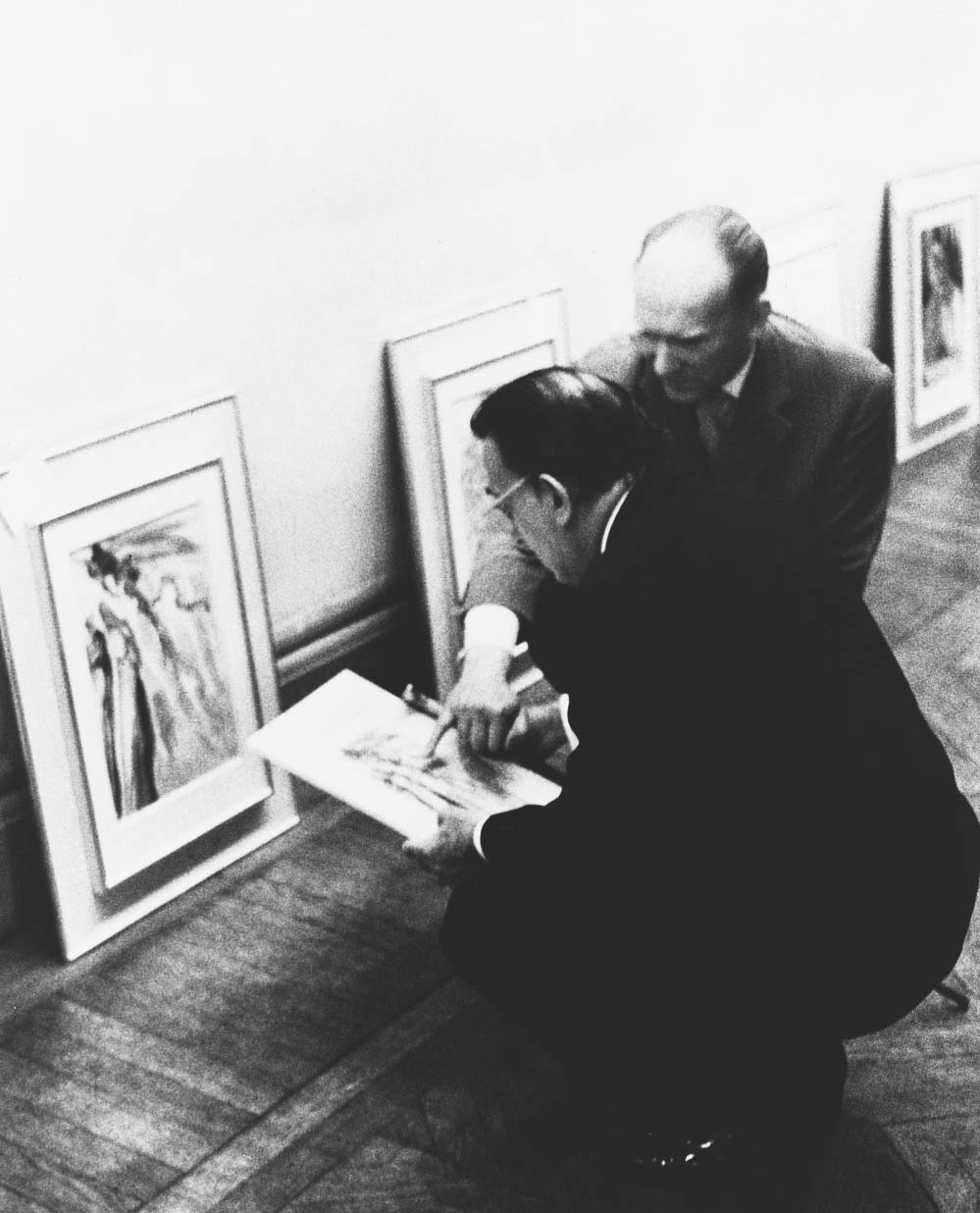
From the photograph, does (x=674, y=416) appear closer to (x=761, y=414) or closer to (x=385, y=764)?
(x=761, y=414)

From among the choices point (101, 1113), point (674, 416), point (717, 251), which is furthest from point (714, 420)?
point (101, 1113)

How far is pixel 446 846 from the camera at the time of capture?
2332 millimetres

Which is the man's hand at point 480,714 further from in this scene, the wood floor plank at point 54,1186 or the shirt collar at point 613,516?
the wood floor plank at point 54,1186

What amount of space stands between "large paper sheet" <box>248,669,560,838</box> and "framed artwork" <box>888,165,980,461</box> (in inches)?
119

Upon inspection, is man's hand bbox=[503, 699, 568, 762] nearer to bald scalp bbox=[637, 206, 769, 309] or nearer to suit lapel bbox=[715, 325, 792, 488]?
suit lapel bbox=[715, 325, 792, 488]

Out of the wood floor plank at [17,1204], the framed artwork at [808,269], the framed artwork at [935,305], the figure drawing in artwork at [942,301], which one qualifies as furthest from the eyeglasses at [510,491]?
the figure drawing in artwork at [942,301]

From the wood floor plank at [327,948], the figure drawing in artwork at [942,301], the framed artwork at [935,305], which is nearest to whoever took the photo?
the wood floor plank at [327,948]

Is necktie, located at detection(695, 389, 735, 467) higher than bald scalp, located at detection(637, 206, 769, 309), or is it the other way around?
bald scalp, located at detection(637, 206, 769, 309)

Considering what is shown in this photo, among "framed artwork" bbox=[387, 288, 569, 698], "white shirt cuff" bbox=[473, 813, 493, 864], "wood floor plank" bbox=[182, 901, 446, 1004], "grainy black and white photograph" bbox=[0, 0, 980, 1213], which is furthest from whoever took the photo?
"framed artwork" bbox=[387, 288, 569, 698]

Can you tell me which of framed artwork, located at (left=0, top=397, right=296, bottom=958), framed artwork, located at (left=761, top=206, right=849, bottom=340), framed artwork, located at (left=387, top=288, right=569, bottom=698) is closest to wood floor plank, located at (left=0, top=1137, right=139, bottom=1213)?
framed artwork, located at (left=0, top=397, right=296, bottom=958)

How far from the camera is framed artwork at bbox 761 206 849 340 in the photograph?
454 cm

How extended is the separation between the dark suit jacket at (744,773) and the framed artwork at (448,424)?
1.34m

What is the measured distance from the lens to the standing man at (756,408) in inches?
110

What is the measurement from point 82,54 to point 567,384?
114 centimetres
